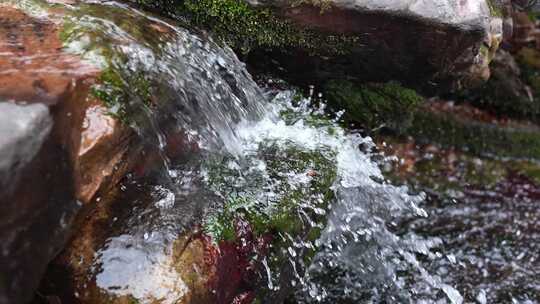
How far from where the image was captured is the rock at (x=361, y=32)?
12.1ft

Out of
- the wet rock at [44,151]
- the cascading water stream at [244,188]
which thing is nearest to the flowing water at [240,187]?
the cascading water stream at [244,188]

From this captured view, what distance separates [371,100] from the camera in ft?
16.0

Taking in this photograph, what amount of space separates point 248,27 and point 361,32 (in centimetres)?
82

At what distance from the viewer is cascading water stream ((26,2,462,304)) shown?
106 inches

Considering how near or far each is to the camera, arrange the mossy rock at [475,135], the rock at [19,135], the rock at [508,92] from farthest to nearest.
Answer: the rock at [508,92] < the mossy rock at [475,135] < the rock at [19,135]

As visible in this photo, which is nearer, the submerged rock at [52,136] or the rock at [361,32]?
the submerged rock at [52,136]

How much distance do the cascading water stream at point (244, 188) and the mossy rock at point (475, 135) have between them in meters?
1.34

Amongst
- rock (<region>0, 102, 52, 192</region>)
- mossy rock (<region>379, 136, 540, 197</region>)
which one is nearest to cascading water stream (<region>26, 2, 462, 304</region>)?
rock (<region>0, 102, 52, 192</region>)

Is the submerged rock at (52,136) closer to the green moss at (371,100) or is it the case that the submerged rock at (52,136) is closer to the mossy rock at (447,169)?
the green moss at (371,100)

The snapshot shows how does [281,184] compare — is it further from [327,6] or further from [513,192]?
[513,192]

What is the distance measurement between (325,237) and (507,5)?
2628 millimetres

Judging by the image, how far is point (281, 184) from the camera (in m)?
3.37

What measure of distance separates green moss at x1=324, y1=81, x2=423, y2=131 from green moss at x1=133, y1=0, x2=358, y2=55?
71 centimetres

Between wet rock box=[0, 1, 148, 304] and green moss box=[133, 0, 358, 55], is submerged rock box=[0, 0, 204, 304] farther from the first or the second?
green moss box=[133, 0, 358, 55]
